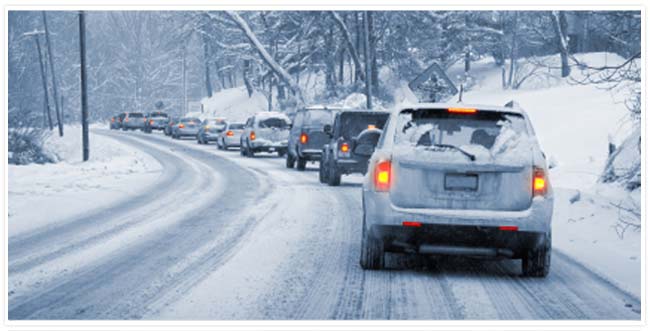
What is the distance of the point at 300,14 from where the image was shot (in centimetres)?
4928

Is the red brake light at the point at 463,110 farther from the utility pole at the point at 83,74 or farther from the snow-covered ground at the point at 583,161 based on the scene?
the utility pole at the point at 83,74

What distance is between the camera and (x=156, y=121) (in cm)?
6756

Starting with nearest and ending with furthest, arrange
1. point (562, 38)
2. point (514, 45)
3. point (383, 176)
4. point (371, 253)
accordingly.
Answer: point (383, 176) → point (371, 253) → point (562, 38) → point (514, 45)

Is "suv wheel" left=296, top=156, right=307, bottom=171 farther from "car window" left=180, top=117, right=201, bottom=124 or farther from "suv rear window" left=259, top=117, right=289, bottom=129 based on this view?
"car window" left=180, top=117, right=201, bottom=124

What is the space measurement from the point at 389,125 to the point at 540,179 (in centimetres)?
155

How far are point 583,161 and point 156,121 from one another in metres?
48.1

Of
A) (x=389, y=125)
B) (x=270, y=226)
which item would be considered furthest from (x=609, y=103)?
(x=389, y=125)

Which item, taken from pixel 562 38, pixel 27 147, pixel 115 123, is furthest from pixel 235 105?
pixel 562 38

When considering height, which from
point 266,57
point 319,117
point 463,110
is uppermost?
point 266,57

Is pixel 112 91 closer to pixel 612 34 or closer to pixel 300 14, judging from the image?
pixel 300 14

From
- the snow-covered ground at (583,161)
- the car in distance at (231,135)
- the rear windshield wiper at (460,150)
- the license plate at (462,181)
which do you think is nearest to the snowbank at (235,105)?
the snow-covered ground at (583,161)

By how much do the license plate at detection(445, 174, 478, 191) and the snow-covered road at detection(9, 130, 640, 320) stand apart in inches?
35.0

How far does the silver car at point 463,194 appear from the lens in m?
7.88

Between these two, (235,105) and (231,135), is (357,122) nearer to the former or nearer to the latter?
(231,135)
